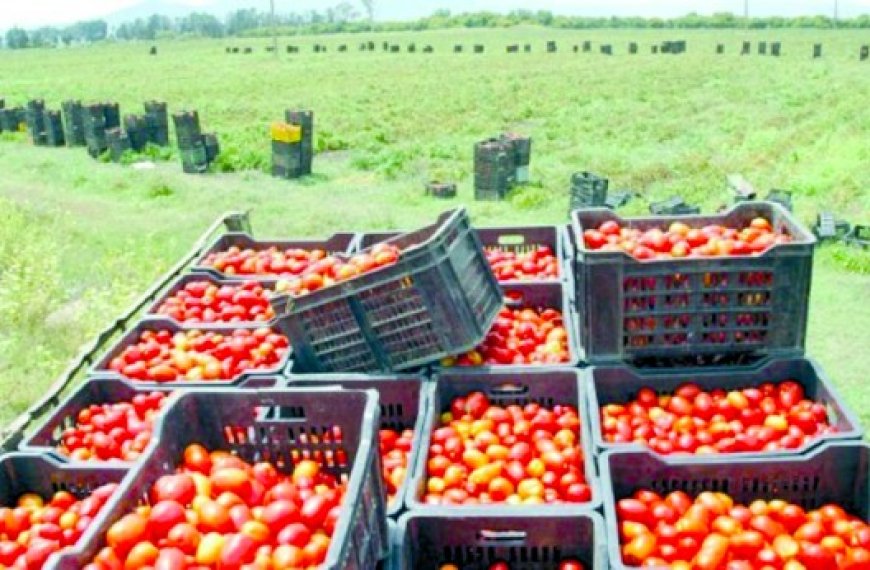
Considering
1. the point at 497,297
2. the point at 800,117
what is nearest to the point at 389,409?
the point at 497,297

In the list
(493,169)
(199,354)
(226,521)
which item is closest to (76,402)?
(199,354)

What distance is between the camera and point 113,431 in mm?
4168

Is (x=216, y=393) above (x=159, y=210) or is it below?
above

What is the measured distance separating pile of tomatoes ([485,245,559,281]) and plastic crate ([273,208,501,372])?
3.80ft

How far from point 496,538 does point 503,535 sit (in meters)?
0.03

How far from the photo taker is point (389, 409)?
4.41m

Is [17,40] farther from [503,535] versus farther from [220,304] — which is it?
[503,535]

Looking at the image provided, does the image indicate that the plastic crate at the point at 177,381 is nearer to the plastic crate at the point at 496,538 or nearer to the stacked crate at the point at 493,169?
the plastic crate at the point at 496,538

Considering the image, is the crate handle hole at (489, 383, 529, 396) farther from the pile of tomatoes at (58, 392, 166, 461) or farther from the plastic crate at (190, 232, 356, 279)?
the plastic crate at (190, 232, 356, 279)

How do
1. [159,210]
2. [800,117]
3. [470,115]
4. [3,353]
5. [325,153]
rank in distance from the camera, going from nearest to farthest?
[3,353] → [159,210] → [325,153] → [800,117] → [470,115]

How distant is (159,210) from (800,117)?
47.5 feet

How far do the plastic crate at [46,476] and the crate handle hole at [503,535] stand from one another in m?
1.50

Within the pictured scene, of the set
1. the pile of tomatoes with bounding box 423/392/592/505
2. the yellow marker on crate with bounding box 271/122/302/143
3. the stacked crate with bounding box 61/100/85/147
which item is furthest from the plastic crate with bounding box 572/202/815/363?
the stacked crate with bounding box 61/100/85/147

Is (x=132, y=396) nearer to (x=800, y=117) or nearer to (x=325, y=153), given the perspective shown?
(x=325, y=153)
